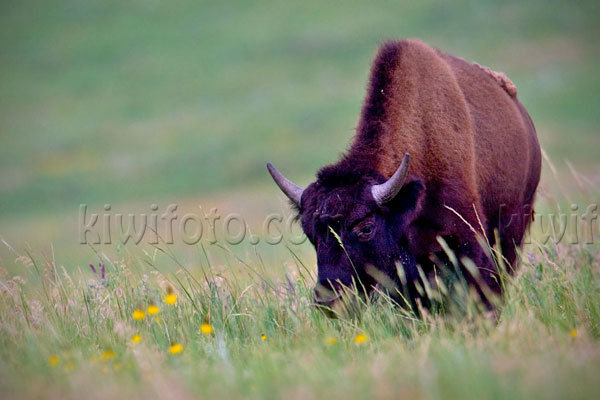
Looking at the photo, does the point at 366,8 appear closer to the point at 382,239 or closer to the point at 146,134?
the point at 146,134

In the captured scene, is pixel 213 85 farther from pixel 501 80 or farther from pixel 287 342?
pixel 287 342

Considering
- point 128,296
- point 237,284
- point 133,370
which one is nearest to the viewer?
point 133,370

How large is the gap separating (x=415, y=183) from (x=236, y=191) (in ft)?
99.0

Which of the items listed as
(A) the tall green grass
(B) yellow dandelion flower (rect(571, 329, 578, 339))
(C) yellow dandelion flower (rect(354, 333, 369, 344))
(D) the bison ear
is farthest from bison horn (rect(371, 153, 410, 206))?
(B) yellow dandelion flower (rect(571, 329, 578, 339))

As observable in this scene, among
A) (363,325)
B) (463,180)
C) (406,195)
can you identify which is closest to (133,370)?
(363,325)

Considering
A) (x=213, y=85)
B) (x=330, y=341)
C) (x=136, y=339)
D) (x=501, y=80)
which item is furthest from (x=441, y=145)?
(x=213, y=85)

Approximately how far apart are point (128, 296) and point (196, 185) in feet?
111

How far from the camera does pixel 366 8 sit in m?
63.5

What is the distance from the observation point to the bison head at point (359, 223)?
5578 mm

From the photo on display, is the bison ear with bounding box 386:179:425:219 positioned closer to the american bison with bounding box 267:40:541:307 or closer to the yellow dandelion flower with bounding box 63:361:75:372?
the american bison with bounding box 267:40:541:307

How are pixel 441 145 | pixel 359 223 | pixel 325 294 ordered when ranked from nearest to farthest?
1. pixel 325 294
2. pixel 359 223
3. pixel 441 145

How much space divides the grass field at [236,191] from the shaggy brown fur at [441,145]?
0.53m

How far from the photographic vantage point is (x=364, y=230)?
5.74 meters

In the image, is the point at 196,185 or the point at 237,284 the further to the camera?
the point at 196,185
